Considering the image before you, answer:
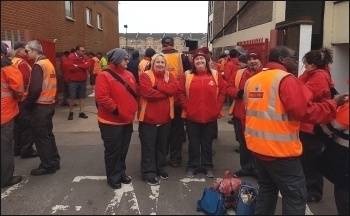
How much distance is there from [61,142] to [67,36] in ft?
23.0

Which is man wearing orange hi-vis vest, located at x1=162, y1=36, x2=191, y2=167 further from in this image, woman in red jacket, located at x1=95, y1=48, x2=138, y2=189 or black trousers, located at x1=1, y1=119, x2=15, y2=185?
black trousers, located at x1=1, y1=119, x2=15, y2=185

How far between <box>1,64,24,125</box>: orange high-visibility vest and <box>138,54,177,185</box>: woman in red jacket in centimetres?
162

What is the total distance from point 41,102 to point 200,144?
2373mm

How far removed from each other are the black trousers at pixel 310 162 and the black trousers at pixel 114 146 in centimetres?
223

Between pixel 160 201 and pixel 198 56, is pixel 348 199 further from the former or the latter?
pixel 198 56

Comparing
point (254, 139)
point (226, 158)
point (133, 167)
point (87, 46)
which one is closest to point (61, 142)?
point (133, 167)

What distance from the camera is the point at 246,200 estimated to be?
359cm

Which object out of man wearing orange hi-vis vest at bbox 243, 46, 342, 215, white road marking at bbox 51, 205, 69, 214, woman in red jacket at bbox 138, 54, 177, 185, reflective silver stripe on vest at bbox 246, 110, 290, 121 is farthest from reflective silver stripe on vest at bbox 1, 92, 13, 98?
reflective silver stripe on vest at bbox 246, 110, 290, 121

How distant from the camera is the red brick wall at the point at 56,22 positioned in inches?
341

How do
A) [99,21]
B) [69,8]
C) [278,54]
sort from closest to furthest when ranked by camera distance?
[278,54], [69,8], [99,21]

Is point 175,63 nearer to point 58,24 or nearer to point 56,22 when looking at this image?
point 56,22

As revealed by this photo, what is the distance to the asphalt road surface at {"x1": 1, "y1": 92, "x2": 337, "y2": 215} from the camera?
152 inches

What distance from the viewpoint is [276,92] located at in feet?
9.59

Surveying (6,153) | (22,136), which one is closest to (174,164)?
(6,153)
